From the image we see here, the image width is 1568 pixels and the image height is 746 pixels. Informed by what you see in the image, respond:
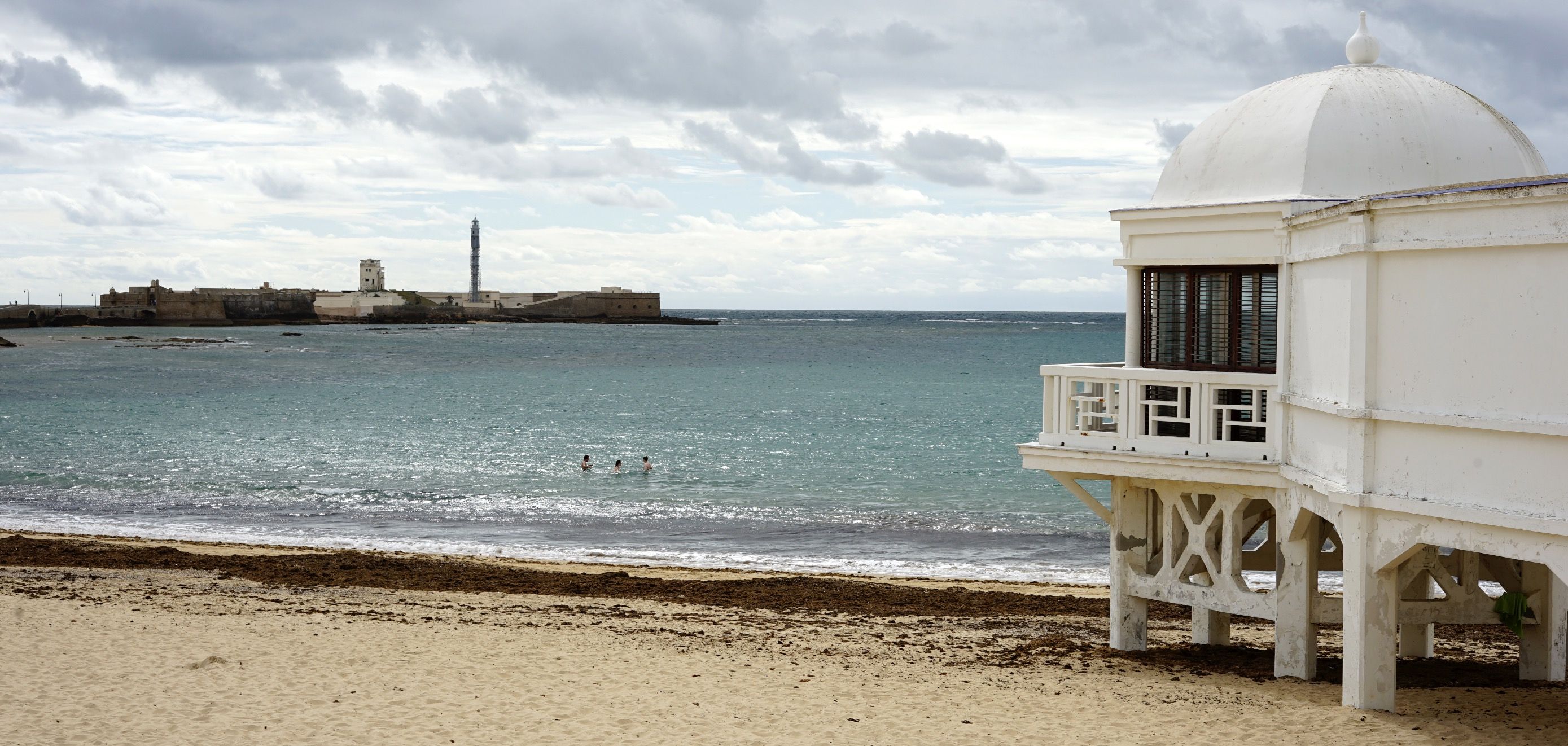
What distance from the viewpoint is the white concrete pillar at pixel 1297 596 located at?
1144 cm

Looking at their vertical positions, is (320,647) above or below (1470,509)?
below

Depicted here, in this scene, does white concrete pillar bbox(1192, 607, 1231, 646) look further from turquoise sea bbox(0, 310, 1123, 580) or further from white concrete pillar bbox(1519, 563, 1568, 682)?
turquoise sea bbox(0, 310, 1123, 580)

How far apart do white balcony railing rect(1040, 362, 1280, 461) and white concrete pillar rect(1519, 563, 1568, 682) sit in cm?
299

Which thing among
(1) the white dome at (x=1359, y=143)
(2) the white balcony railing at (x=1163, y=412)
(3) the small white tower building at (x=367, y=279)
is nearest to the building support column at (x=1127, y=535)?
(2) the white balcony railing at (x=1163, y=412)

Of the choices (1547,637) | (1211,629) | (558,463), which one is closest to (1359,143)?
(1547,637)

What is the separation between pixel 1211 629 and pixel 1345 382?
611 cm

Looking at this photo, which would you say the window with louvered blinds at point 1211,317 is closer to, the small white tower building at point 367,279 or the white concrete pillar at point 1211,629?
the white concrete pillar at point 1211,629

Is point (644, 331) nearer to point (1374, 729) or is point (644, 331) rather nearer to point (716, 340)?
point (716, 340)

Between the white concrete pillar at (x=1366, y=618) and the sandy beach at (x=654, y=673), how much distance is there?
17 cm

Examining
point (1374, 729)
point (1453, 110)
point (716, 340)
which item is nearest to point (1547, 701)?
point (1374, 729)

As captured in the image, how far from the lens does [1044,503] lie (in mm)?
31156

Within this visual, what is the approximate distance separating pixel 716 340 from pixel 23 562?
5123 inches

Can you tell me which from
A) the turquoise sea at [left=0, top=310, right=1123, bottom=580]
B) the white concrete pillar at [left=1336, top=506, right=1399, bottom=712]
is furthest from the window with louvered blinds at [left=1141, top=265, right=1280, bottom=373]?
the turquoise sea at [left=0, top=310, right=1123, bottom=580]

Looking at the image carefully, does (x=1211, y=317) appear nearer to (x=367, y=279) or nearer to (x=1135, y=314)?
(x=1135, y=314)
